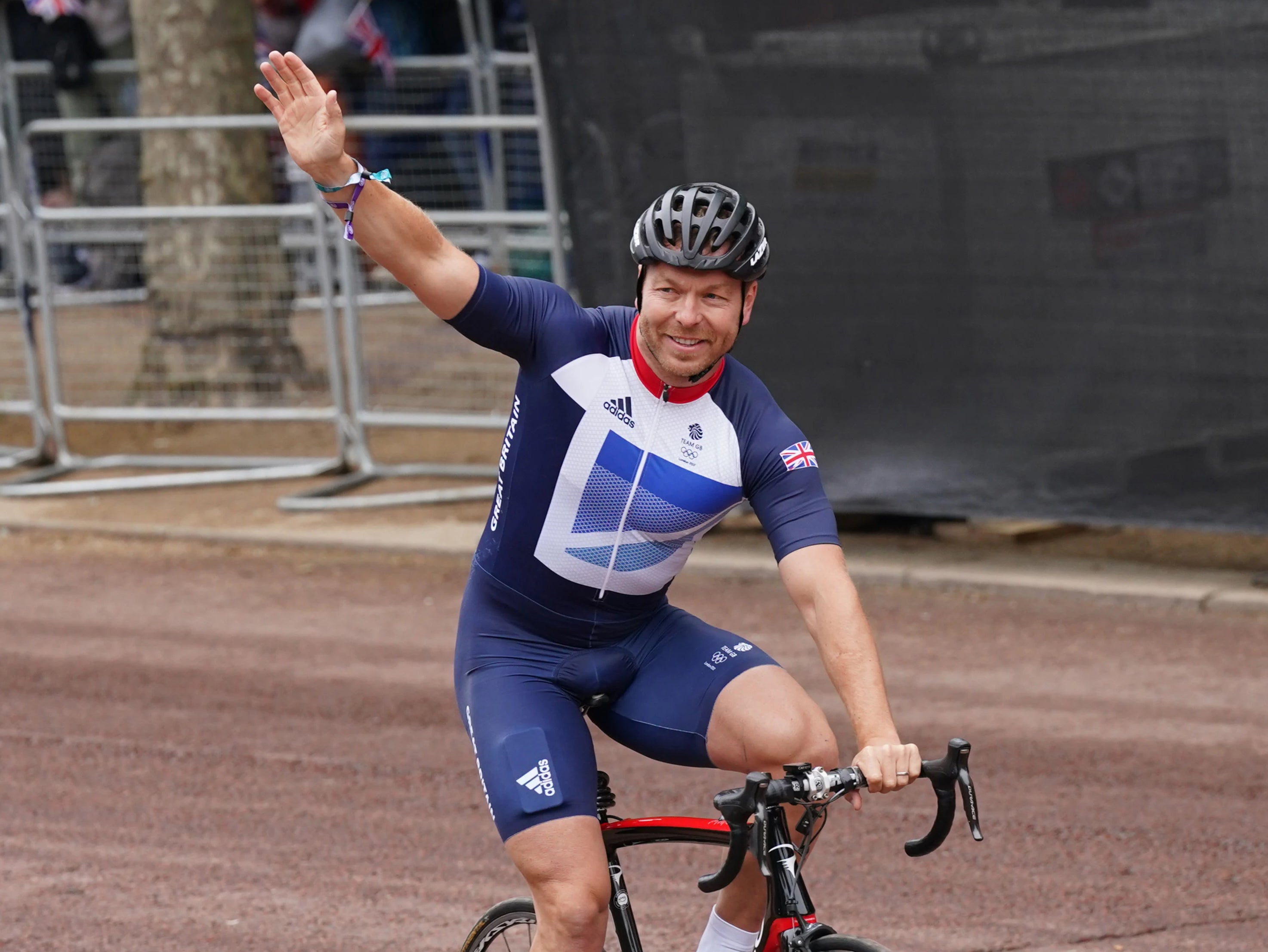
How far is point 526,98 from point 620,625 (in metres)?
13.4

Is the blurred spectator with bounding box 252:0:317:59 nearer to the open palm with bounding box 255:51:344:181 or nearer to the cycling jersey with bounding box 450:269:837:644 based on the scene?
the open palm with bounding box 255:51:344:181

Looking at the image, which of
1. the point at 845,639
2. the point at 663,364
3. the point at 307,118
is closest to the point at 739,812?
the point at 845,639

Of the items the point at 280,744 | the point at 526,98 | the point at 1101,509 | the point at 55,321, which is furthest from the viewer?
the point at 526,98

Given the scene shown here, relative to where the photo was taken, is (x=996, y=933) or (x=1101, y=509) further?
(x=1101, y=509)

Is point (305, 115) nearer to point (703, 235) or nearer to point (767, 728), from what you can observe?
point (703, 235)

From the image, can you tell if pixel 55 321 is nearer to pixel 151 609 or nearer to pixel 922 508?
pixel 151 609

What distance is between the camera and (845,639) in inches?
149

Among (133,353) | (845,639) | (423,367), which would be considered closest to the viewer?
(845,639)

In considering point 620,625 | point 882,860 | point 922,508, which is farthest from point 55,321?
point 620,625

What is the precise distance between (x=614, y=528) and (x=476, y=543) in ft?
22.3

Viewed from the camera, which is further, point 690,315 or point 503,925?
point 503,925

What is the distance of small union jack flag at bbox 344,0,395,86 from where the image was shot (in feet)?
53.1

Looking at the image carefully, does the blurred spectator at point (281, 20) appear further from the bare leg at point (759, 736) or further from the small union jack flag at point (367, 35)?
the bare leg at point (759, 736)

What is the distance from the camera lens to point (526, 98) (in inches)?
674
